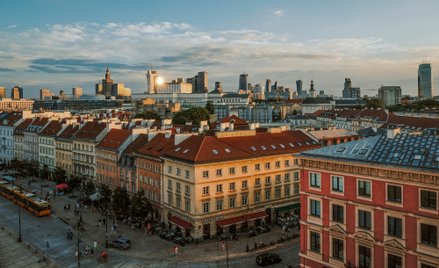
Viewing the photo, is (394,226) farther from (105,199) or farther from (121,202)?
(105,199)

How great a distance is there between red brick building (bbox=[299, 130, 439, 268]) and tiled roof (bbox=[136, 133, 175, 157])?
29.8 metres

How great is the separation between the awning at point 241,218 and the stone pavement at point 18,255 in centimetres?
2131

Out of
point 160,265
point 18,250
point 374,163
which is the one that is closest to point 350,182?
point 374,163

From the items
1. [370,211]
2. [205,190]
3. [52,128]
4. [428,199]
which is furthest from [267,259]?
[52,128]

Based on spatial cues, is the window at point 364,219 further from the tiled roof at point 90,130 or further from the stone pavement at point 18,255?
the tiled roof at point 90,130

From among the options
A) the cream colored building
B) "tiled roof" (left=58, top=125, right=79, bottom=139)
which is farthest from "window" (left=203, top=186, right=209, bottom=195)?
"tiled roof" (left=58, top=125, right=79, bottom=139)

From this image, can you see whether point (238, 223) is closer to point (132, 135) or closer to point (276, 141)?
point (276, 141)

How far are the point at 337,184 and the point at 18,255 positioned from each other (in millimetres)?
39990

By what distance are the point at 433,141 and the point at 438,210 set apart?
21.5 feet

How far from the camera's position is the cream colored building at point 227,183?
188 ft

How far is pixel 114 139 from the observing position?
83.4 metres

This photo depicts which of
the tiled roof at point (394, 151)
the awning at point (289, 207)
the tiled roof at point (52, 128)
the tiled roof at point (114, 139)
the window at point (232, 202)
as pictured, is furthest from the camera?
the tiled roof at point (52, 128)

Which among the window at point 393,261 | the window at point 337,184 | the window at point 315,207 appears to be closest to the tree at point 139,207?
the window at point 315,207

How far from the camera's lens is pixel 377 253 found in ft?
116
